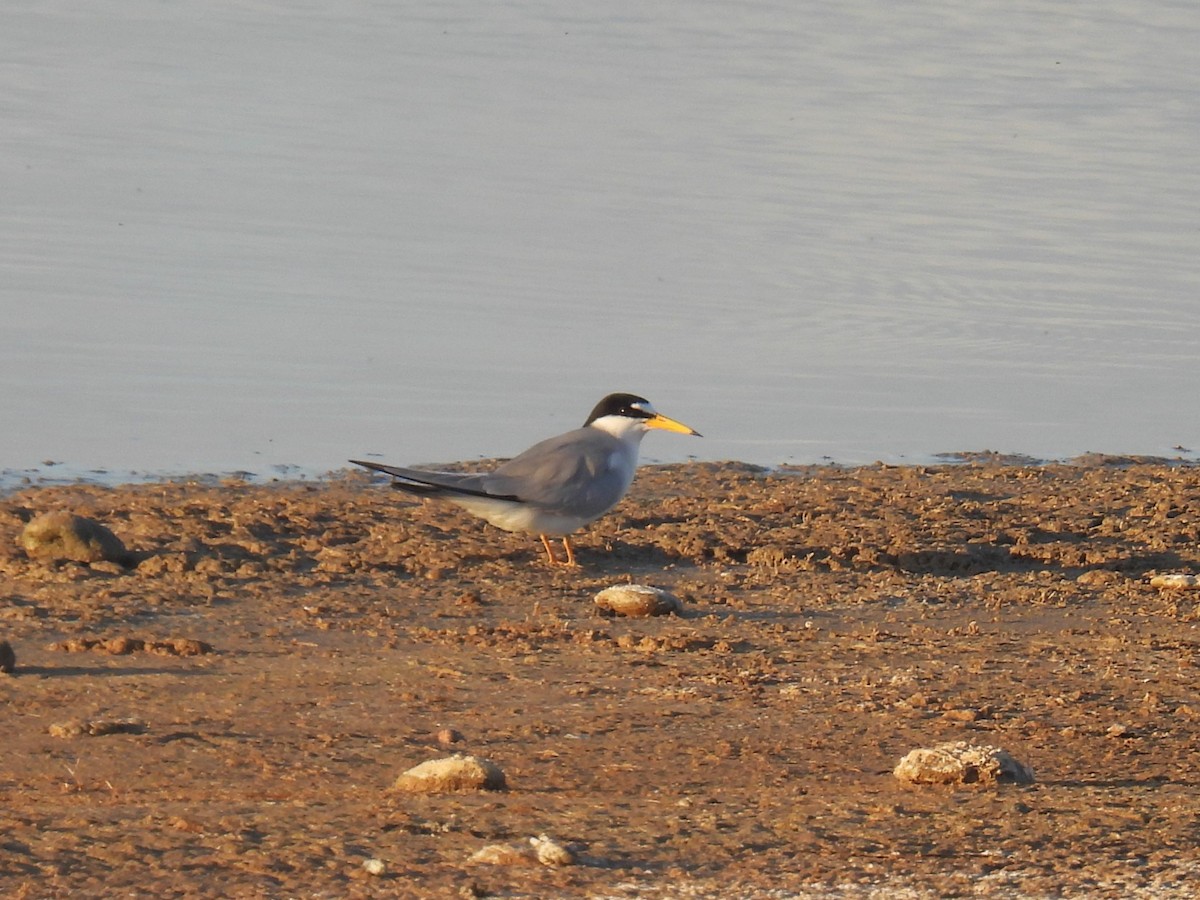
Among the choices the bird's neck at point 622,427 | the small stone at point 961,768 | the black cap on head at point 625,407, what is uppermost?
the black cap on head at point 625,407

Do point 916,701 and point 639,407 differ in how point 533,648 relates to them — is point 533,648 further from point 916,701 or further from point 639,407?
point 639,407

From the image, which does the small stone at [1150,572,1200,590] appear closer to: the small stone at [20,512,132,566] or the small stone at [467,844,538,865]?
the small stone at [20,512,132,566]

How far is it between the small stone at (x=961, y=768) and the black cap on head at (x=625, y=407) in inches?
136

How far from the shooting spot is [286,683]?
17.2 ft

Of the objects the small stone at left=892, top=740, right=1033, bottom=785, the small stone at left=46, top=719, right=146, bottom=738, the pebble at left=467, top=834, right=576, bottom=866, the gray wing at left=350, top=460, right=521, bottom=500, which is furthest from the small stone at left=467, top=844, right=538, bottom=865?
the gray wing at left=350, top=460, right=521, bottom=500

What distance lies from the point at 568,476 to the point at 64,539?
5.54 feet

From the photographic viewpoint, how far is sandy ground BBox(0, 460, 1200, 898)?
3863mm

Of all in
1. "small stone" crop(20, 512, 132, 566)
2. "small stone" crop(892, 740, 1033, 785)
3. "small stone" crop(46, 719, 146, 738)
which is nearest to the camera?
"small stone" crop(892, 740, 1033, 785)

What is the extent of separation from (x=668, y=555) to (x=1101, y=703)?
6.76ft

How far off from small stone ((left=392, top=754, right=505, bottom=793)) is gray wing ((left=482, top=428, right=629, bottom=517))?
2741mm

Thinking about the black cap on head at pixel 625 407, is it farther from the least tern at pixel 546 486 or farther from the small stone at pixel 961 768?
the small stone at pixel 961 768

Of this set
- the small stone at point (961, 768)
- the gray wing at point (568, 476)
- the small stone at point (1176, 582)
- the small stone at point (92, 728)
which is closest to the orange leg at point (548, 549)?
the gray wing at point (568, 476)

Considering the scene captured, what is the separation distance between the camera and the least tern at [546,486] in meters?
7.07

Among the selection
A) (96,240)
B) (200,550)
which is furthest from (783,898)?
(96,240)
